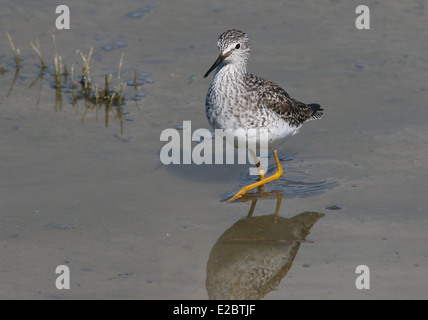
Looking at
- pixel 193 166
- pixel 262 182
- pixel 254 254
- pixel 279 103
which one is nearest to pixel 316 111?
pixel 279 103

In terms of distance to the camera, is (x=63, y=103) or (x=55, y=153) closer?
(x=55, y=153)

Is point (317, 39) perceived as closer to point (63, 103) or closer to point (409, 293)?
point (63, 103)

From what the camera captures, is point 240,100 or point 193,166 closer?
point 240,100

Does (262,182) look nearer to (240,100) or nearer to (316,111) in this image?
(240,100)

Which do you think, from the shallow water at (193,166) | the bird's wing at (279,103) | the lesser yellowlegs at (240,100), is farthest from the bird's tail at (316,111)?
the lesser yellowlegs at (240,100)

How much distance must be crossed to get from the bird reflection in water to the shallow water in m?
→ 0.07

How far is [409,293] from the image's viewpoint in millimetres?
6445

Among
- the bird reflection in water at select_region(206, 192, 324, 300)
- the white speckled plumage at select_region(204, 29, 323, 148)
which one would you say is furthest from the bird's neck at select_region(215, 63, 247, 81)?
the bird reflection in water at select_region(206, 192, 324, 300)

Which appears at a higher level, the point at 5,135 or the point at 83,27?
the point at 83,27

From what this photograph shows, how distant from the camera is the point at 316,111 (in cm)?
913

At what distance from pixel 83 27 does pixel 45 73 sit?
54.9 inches

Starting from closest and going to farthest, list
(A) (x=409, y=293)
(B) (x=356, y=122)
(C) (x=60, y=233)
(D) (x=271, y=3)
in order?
(A) (x=409, y=293)
(C) (x=60, y=233)
(B) (x=356, y=122)
(D) (x=271, y=3)

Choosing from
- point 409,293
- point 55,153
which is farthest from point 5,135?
point 409,293

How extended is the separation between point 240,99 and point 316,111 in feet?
5.07
